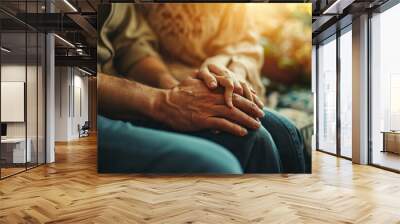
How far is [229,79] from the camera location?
21.2 ft

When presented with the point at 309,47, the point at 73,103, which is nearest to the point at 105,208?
the point at 309,47

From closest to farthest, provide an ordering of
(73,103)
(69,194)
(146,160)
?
(69,194)
(146,160)
(73,103)

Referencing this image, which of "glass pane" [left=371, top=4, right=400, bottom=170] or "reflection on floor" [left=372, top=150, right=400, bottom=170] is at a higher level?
"glass pane" [left=371, top=4, right=400, bottom=170]

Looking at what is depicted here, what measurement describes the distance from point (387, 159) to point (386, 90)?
140cm

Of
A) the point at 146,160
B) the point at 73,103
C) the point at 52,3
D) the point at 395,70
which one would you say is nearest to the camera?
the point at 146,160

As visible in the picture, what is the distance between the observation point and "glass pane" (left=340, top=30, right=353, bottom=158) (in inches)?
350

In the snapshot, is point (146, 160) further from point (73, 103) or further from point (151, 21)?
point (73, 103)

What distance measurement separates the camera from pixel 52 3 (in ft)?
26.9

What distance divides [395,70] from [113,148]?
5411 mm

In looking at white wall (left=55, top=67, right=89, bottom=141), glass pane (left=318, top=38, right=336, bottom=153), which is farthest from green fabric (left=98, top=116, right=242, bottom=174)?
white wall (left=55, top=67, right=89, bottom=141)

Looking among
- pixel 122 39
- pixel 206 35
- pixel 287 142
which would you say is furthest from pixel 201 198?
pixel 122 39

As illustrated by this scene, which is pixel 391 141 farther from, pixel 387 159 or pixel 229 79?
pixel 229 79

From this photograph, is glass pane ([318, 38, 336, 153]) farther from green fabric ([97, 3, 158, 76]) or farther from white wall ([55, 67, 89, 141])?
white wall ([55, 67, 89, 141])

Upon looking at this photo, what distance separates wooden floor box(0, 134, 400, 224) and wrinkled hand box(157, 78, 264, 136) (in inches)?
34.6
